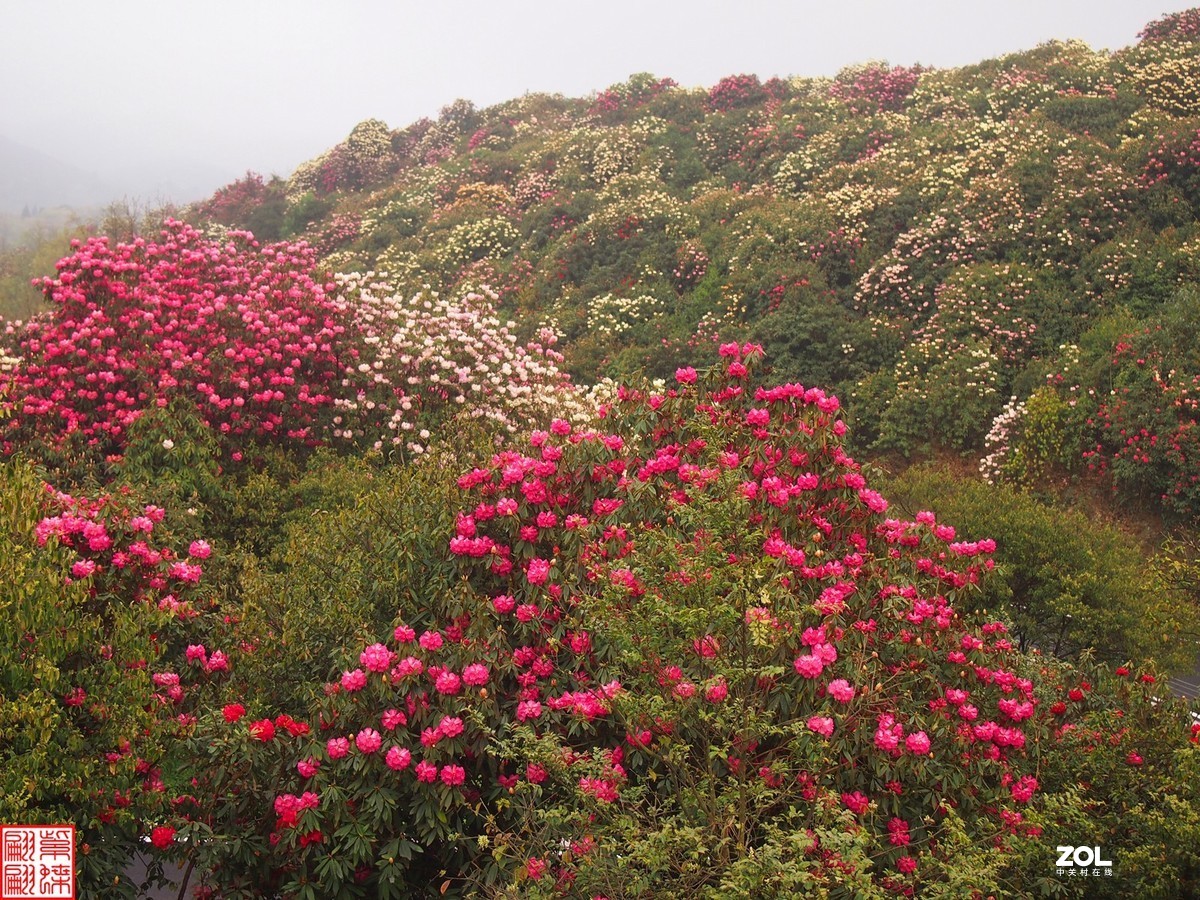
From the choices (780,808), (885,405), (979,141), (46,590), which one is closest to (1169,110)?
(979,141)

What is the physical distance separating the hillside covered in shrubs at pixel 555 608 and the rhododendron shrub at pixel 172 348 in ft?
0.22

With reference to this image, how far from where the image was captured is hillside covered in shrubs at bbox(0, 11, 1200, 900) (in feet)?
17.9

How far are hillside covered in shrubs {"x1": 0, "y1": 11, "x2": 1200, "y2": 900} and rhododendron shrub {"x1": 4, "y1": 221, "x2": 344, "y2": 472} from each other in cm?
7

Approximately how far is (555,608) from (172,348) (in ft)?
31.0

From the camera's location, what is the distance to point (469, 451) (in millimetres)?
Answer: 9781

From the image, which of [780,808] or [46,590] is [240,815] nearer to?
[46,590]

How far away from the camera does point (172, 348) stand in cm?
1373

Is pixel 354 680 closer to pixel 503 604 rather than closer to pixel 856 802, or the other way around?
pixel 503 604

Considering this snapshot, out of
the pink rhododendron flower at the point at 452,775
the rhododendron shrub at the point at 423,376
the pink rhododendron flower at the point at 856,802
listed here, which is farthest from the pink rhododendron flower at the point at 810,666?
the rhododendron shrub at the point at 423,376

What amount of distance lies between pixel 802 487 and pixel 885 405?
1635 cm

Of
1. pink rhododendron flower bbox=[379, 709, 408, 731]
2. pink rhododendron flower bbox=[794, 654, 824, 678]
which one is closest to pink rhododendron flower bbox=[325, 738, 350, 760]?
pink rhododendron flower bbox=[379, 709, 408, 731]

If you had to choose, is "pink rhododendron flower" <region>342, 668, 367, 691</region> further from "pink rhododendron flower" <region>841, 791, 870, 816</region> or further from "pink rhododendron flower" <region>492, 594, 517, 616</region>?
"pink rhododendron flower" <region>841, 791, 870, 816</region>

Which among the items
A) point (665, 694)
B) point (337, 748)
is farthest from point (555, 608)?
point (337, 748)

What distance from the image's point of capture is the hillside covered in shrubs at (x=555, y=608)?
215 inches
